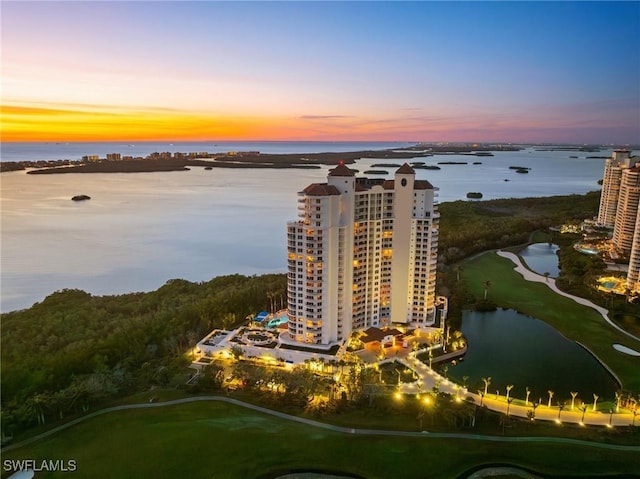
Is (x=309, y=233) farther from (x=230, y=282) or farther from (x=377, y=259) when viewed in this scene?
(x=230, y=282)

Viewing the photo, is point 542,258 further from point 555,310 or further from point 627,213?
point 555,310

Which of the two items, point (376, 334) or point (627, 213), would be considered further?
point (627, 213)

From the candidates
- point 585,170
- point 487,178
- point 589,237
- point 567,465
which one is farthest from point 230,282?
point 585,170

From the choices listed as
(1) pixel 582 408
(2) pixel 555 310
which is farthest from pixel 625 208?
(1) pixel 582 408

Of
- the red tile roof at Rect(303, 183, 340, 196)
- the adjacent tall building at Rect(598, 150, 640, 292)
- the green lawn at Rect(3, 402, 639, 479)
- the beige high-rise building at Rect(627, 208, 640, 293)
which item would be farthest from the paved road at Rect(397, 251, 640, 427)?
the adjacent tall building at Rect(598, 150, 640, 292)

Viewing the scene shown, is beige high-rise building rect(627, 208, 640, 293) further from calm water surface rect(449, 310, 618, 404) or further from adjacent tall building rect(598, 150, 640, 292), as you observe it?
calm water surface rect(449, 310, 618, 404)

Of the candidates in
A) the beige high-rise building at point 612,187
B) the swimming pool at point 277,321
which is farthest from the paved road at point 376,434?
the beige high-rise building at point 612,187

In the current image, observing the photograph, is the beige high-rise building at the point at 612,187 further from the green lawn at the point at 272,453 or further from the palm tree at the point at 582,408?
the green lawn at the point at 272,453
